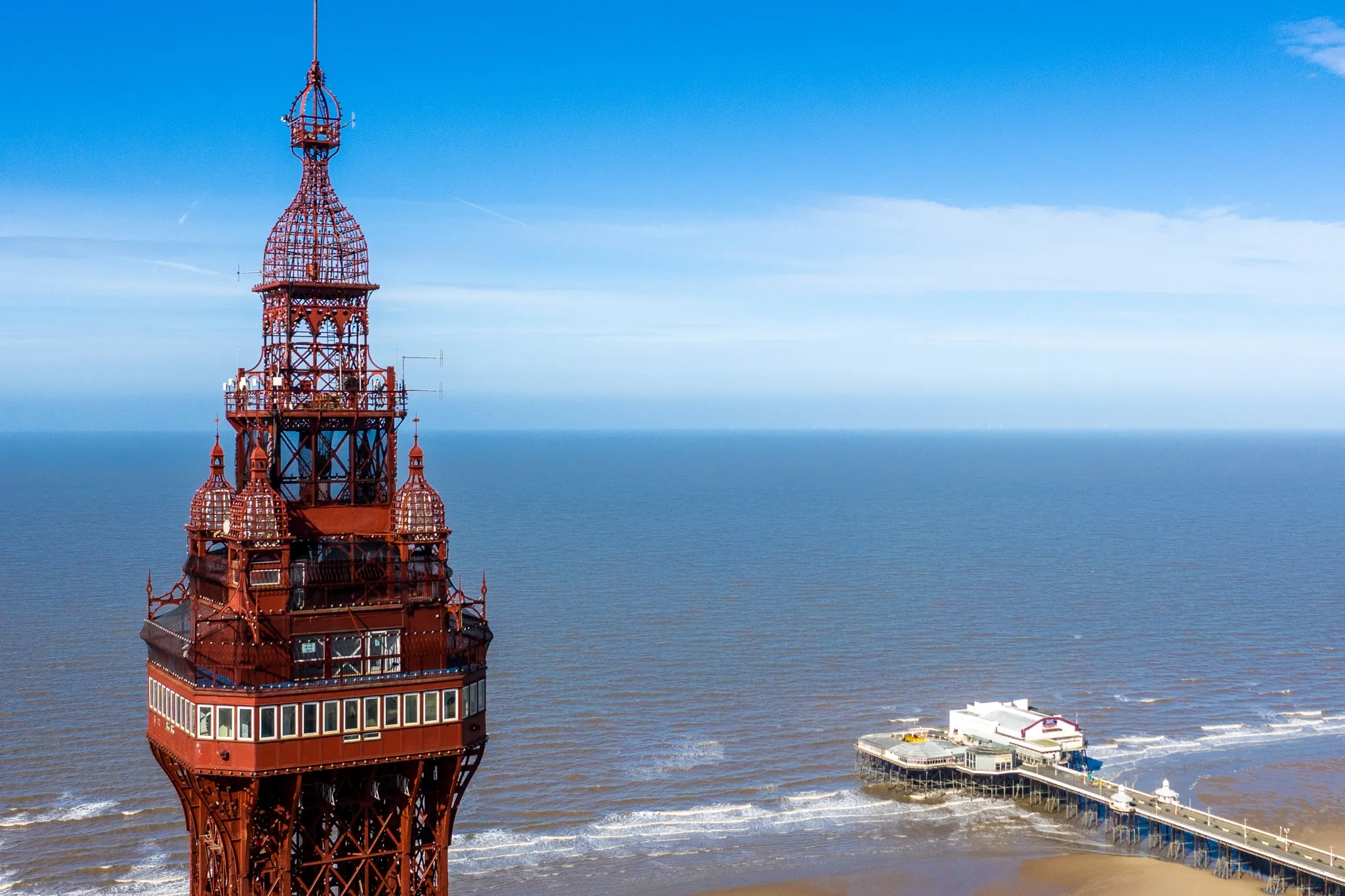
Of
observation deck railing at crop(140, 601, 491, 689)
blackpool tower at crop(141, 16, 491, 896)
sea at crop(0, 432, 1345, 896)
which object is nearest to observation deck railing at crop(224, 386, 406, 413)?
blackpool tower at crop(141, 16, 491, 896)

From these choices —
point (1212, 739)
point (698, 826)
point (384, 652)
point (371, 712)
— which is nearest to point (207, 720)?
point (371, 712)

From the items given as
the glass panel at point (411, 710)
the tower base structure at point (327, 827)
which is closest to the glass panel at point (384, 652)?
the glass panel at point (411, 710)

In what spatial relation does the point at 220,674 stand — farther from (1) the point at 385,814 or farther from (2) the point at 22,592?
(2) the point at 22,592

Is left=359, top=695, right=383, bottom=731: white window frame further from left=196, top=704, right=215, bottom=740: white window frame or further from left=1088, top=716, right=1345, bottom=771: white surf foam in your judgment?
left=1088, top=716, right=1345, bottom=771: white surf foam

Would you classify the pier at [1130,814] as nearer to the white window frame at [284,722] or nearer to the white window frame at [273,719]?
the white window frame at [284,722]

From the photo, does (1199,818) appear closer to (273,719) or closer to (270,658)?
(273,719)

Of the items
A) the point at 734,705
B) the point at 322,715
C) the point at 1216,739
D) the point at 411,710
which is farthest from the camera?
the point at 734,705
